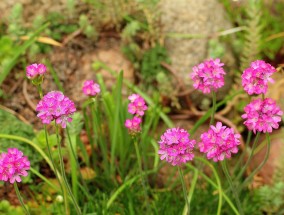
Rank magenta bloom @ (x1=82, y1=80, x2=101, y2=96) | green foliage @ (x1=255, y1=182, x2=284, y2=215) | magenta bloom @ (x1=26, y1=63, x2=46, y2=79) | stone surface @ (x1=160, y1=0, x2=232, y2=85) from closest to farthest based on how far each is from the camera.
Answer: magenta bloom @ (x1=26, y1=63, x2=46, y2=79), magenta bloom @ (x1=82, y1=80, x2=101, y2=96), green foliage @ (x1=255, y1=182, x2=284, y2=215), stone surface @ (x1=160, y1=0, x2=232, y2=85)

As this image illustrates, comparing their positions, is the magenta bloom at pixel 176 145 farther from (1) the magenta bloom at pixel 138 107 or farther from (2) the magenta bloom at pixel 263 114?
(1) the magenta bloom at pixel 138 107

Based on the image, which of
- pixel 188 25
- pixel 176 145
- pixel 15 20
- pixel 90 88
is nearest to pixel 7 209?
pixel 90 88

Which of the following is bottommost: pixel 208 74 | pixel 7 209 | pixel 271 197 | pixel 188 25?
pixel 271 197

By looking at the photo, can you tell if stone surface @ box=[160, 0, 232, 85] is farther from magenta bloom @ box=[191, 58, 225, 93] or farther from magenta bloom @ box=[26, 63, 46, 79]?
magenta bloom @ box=[26, 63, 46, 79]

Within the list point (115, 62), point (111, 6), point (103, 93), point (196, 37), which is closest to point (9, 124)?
point (103, 93)

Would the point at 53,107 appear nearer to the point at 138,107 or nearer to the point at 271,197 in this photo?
the point at 138,107

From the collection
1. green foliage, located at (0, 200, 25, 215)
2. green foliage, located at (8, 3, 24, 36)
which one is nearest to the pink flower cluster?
green foliage, located at (0, 200, 25, 215)

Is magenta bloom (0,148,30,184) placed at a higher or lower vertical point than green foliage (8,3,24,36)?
lower
